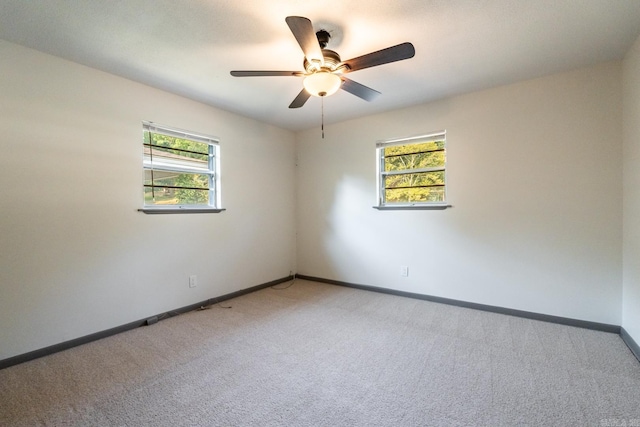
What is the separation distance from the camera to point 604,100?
2410 mm

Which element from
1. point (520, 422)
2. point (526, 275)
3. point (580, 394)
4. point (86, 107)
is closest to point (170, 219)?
point (86, 107)

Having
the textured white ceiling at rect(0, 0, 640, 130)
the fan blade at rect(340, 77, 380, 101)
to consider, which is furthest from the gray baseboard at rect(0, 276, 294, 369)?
the fan blade at rect(340, 77, 380, 101)

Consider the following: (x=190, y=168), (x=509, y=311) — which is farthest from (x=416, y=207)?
(x=190, y=168)

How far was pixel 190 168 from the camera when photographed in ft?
10.4

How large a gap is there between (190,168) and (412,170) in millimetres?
2718

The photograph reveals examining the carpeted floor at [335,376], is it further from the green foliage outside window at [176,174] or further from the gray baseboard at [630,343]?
the green foliage outside window at [176,174]

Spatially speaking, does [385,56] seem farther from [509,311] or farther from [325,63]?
[509,311]

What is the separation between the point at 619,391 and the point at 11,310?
13.7ft

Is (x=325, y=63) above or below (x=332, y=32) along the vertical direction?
below

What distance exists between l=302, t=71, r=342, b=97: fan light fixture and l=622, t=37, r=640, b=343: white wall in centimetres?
230

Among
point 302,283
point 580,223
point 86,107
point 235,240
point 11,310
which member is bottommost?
point 302,283

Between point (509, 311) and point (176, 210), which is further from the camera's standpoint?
point (176, 210)

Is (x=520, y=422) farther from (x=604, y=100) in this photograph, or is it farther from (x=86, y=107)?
(x=86, y=107)

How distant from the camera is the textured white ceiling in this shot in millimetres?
1701
